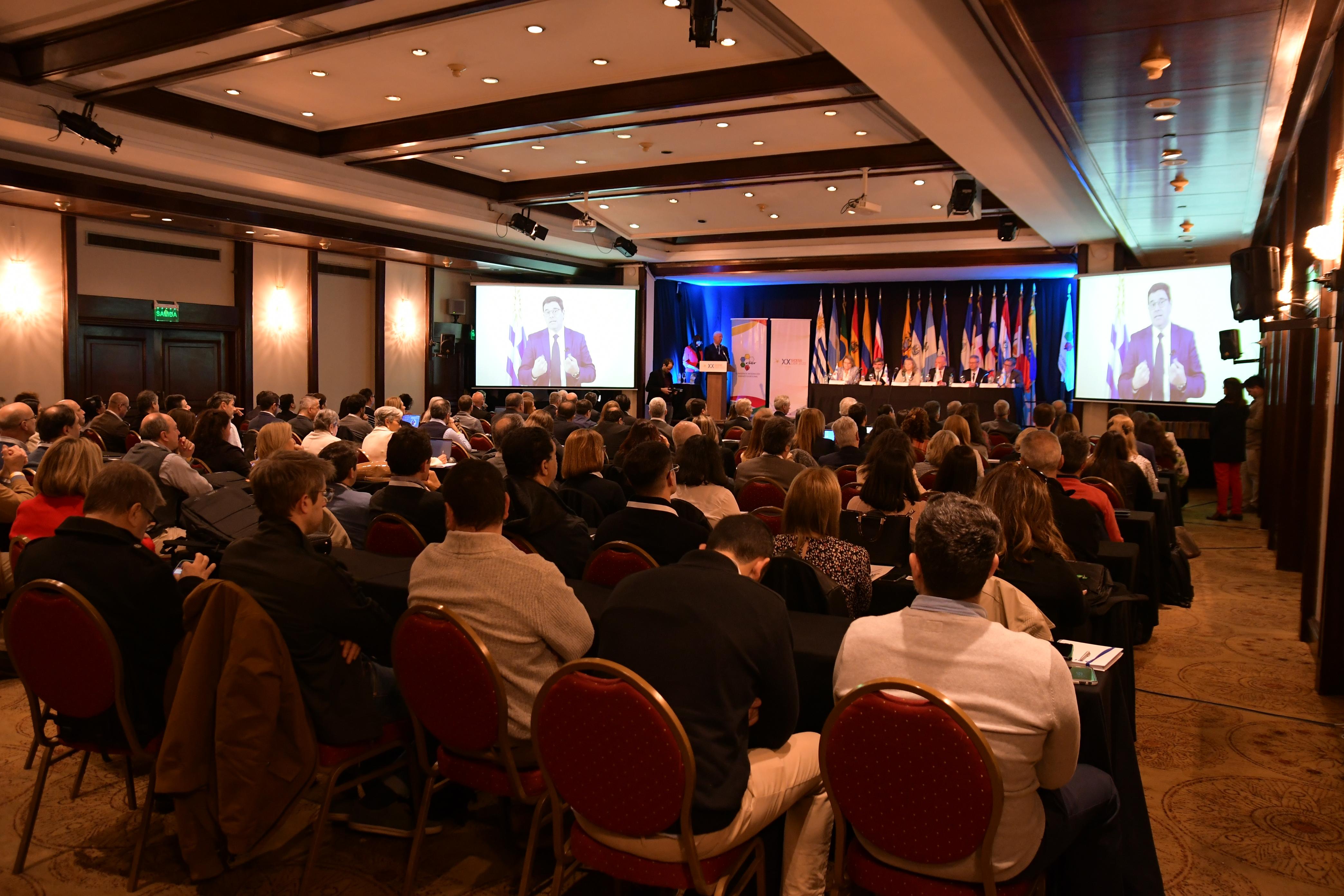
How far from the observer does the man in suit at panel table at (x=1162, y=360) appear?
11289 millimetres

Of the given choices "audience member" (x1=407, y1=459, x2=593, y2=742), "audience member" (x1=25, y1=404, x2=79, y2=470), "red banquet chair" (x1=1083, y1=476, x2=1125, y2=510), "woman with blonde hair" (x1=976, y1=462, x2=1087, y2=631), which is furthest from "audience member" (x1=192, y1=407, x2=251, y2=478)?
"red banquet chair" (x1=1083, y1=476, x2=1125, y2=510)

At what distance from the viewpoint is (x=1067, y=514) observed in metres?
→ 4.40

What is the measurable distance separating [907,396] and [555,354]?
6.14 meters

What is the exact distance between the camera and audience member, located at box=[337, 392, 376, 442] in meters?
8.53

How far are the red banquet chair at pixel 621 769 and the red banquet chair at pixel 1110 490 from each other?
4.13m

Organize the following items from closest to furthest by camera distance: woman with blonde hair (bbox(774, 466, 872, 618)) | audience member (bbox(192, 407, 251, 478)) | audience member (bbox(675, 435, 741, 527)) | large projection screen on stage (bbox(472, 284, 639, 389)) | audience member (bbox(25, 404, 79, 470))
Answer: woman with blonde hair (bbox(774, 466, 872, 618)) < audience member (bbox(675, 435, 741, 527)) < audience member (bbox(25, 404, 79, 470)) < audience member (bbox(192, 407, 251, 478)) < large projection screen on stage (bbox(472, 284, 639, 389))

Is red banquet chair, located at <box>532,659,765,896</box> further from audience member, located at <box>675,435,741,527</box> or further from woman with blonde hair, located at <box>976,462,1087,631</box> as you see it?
audience member, located at <box>675,435,741,527</box>

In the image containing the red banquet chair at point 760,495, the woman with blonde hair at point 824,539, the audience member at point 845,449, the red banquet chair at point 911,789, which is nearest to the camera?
the red banquet chair at point 911,789

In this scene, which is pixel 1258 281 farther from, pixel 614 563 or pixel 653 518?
pixel 614 563

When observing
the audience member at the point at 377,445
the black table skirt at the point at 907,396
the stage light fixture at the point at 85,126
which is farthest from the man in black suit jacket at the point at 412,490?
the black table skirt at the point at 907,396

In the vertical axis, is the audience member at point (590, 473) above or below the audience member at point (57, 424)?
below

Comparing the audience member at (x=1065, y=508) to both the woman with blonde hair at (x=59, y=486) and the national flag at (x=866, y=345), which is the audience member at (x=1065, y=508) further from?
the national flag at (x=866, y=345)

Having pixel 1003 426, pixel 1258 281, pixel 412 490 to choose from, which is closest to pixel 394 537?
pixel 412 490

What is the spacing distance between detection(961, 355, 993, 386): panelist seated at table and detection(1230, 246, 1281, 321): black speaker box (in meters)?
8.22
